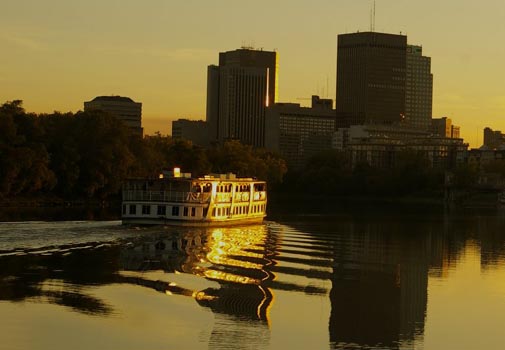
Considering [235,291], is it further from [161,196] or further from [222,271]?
[161,196]

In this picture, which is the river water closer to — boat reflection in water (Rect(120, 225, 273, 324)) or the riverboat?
boat reflection in water (Rect(120, 225, 273, 324))

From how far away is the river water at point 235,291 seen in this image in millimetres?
40250

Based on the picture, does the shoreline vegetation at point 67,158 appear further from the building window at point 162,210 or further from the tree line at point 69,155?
the building window at point 162,210

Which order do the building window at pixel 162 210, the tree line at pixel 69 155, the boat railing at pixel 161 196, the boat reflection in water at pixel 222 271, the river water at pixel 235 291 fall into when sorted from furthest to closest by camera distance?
1. the tree line at pixel 69 155
2. the building window at pixel 162 210
3. the boat railing at pixel 161 196
4. the boat reflection in water at pixel 222 271
5. the river water at pixel 235 291

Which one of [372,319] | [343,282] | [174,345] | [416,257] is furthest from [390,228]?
[174,345]

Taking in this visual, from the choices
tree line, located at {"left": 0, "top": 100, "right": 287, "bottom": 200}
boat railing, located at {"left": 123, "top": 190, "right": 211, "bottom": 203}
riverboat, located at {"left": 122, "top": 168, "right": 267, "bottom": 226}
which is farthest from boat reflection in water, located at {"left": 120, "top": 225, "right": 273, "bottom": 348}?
tree line, located at {"left": 0, "top": 100, "right": 287, "bottom": 200}

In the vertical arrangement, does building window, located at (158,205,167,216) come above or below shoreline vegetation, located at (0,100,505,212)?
below

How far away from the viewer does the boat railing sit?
82.4 metres

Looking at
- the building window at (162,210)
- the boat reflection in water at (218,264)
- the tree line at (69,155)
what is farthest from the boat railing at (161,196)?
the tree line at (69,155)

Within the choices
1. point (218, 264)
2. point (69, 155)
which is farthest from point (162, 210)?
point (69, 155)

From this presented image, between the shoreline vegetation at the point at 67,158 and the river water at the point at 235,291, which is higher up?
the shoreline vegetation at the point at 67,158

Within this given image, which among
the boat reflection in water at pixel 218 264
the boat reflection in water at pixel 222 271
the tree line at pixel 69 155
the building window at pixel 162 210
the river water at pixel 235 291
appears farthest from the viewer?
the tree line at pixel 69 155

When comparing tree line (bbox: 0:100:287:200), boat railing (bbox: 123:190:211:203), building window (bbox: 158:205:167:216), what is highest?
tree line (bbox: 0:100:287:200)

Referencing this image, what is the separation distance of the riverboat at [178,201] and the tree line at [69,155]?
100 feet
